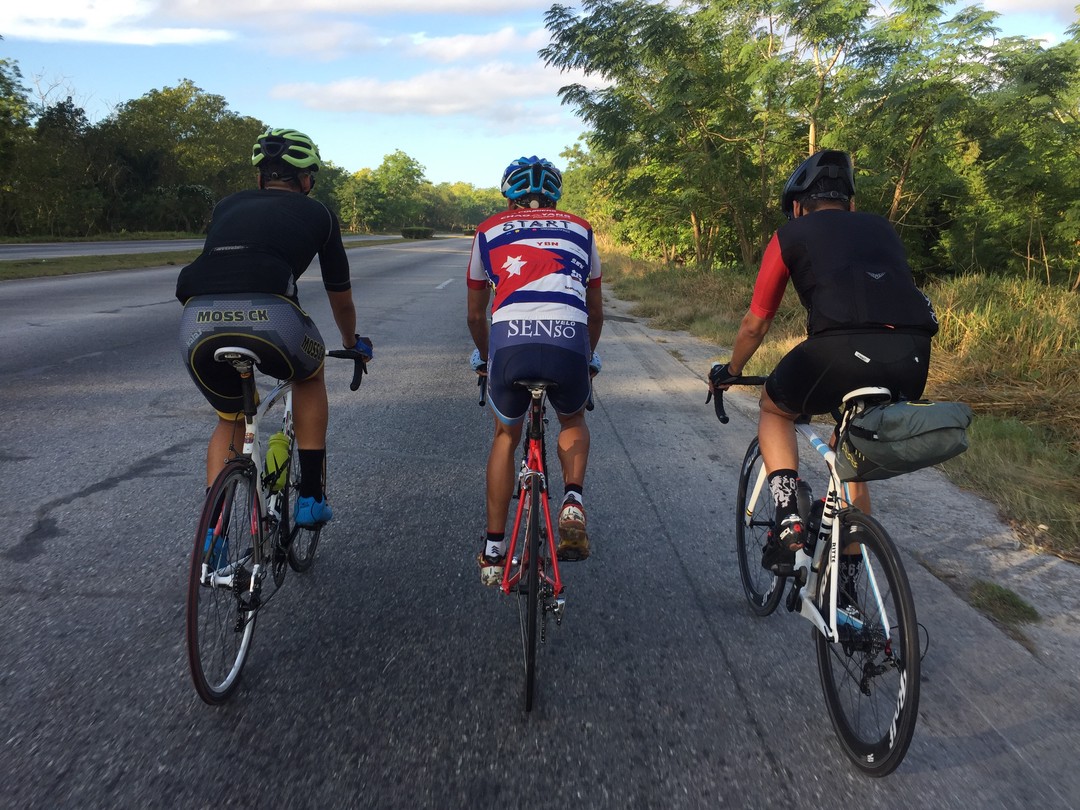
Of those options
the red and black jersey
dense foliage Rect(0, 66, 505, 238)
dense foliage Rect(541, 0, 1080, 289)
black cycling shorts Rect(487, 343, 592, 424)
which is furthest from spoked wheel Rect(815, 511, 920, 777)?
dense foliage Rect(0, 66, 505, 238)

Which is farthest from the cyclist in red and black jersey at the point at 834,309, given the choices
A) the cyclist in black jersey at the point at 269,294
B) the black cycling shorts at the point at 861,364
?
the cyclist in black jersey at the point at 269,294

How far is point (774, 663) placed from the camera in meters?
2.66

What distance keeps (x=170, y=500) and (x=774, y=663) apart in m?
3.44

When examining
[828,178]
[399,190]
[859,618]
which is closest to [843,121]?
[828,178]

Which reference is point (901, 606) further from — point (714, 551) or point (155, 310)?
point (155, 310)

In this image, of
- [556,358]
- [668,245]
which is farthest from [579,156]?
[556,358]

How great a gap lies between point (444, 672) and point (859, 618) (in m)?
1.50

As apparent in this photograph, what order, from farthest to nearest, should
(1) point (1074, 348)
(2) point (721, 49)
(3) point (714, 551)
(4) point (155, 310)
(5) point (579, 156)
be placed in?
(5) point (579, 156) → (2) point (721, 49) → (4) point (155, 310) → (1) point (1074, 348) → (3) point (714, 551)

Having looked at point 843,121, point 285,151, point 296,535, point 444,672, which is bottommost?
point 444,672

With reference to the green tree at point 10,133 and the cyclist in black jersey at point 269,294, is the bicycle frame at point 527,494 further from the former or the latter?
the green tree at point 10,133

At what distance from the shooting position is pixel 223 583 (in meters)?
2.30

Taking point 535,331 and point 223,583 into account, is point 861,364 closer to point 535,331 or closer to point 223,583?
point 535,331

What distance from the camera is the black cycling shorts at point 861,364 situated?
7.38 ft

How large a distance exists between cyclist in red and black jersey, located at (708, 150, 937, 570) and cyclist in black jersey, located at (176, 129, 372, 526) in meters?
1.71
